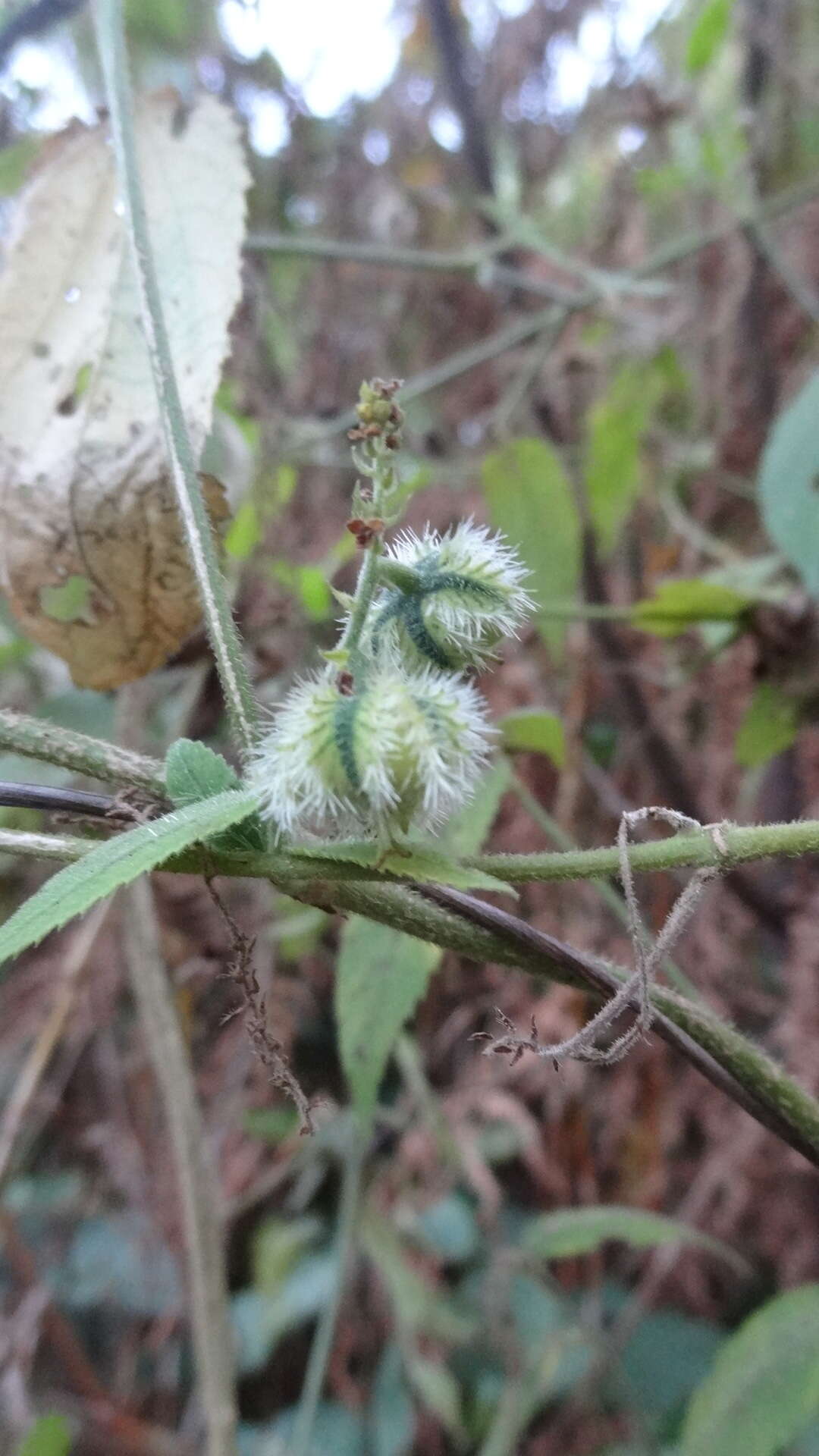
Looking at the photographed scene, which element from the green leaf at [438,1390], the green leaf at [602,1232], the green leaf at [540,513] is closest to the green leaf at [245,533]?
the green leaf at [540,513]

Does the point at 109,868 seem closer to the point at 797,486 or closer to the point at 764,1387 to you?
the point at 764,1387

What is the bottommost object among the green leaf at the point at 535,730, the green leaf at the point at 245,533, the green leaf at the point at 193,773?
the green leaf at the point at 193,773

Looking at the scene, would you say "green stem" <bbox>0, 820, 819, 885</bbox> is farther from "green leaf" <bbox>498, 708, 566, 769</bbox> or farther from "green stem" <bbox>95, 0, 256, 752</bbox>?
"green leaf" <bbox>498, 708, 566, 769</bbox>

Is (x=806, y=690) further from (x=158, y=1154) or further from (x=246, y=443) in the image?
(x=158, y=1154)

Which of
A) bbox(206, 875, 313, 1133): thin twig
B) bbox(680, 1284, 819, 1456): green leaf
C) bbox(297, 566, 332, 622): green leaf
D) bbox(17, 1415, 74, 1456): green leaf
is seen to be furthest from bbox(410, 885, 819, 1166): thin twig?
bbox(17, 1415, 74, 1456): green leaf

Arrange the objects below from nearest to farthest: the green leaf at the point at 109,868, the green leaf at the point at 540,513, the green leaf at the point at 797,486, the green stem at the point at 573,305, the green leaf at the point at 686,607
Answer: the green leaf at the point at 109,868, the green leaf at the point at 797,486, the green leaf at the point at 686,607, the green leaf at the point at 540,513, the green stem at the point at 573,305

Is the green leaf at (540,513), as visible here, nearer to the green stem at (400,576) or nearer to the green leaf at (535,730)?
the green leaf at (535,730)
